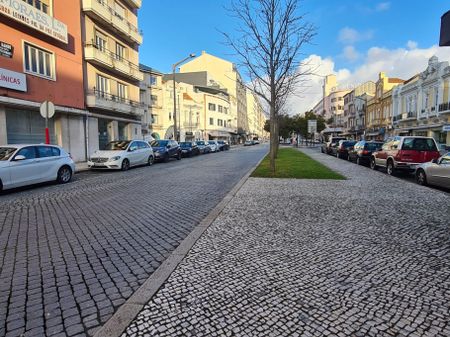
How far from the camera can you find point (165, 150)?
889 inches

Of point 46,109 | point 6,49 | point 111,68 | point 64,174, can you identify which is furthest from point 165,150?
point 64,174

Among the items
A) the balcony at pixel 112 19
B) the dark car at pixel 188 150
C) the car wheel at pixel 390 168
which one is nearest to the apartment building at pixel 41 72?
the balcony at pixel 112 19

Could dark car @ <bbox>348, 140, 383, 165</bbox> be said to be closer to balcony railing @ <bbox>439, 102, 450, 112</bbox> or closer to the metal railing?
balcony railing @ <bbox>439, 102, 450, 112</bbox>

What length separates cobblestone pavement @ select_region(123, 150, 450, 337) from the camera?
8.63ft

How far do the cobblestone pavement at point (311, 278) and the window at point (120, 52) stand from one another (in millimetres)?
24399

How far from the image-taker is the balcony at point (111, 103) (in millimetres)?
21984

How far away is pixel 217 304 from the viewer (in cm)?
296

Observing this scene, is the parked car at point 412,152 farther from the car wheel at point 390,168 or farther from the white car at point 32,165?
the white car at point 32,165

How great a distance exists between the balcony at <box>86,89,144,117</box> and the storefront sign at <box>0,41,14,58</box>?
6.31 m

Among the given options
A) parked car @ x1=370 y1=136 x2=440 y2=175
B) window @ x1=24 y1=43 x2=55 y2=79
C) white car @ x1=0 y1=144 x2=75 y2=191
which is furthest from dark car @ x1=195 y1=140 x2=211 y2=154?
white car @ x1=0 y1=144 x2=75 y2=191

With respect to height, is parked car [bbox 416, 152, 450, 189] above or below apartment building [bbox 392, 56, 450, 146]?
below

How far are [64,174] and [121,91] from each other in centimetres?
1759

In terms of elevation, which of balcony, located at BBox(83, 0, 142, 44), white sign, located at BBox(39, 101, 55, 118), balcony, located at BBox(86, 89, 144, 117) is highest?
balcony, located at BBox(83, 0, 142, 44)

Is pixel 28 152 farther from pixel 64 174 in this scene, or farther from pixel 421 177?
pixel 421 177
